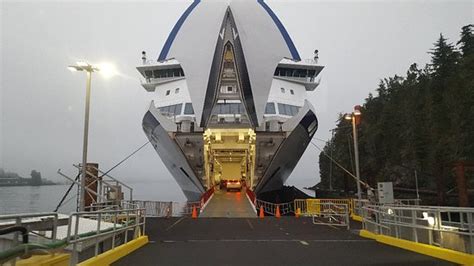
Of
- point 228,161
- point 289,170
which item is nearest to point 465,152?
point 289,170

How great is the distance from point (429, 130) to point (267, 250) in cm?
3581

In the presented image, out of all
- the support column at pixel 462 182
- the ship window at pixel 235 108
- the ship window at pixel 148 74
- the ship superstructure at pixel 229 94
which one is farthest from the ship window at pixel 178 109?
the support column at pixel 462 182

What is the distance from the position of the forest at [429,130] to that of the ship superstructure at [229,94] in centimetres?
1047

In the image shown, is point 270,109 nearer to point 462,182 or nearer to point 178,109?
point 178,109

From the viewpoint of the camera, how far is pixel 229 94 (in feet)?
84.0

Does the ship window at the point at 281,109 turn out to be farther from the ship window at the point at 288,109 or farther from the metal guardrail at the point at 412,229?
the metal guardrail at the point at 412,229

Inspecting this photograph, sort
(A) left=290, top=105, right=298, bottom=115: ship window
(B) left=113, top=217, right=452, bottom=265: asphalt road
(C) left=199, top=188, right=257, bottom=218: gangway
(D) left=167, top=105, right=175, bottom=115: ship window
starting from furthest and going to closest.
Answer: (A) left=290, top=105, right=298, bottom=115: ship window
(D) left=167, top=105, right=175, bottom=115: ship window
(C) left=199, top=188, right=257, bottom=218: gangway
(B) left=113, top=217, right=452, bottom=265: asphalt road

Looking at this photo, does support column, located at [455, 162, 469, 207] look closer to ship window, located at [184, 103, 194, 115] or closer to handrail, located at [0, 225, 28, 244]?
ship window, located at [184, 103, 194, 115]

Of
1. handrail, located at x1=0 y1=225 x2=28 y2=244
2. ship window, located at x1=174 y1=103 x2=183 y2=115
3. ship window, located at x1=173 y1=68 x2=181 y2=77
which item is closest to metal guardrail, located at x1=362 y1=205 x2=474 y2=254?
handrail, located at x1=0 y1=225 x2=28 y2=244

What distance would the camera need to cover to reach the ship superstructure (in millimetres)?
19734

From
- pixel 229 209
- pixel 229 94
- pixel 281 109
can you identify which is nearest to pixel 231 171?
pixel 281 109

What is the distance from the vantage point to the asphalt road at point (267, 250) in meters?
7.26

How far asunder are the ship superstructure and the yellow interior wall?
33.0 feet

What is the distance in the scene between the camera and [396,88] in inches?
2190
